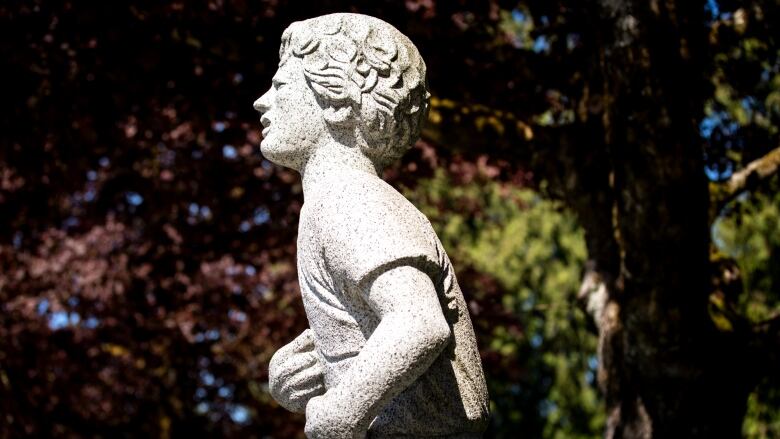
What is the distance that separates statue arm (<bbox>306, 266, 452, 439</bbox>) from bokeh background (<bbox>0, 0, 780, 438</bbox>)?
326 centimetres

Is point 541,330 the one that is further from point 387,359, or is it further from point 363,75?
point 387,359

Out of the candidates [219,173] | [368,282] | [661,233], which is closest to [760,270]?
[219,173]

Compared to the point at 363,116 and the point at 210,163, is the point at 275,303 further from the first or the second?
the point at 363,116

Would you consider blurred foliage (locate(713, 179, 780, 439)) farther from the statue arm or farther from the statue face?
the statue arm

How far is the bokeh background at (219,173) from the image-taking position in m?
6.68

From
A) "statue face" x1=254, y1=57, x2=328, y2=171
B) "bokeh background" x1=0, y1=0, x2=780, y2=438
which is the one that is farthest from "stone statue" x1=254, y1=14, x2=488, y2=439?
"bokeh background" x1=0, y1=0, x2=780, y2=438

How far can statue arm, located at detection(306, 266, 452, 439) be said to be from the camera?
103 inches

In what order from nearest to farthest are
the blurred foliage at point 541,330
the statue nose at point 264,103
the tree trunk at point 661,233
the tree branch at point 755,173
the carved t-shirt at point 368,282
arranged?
the carved t-shirt at point 368,282
the statue nose at point 264,103
the tree trunk at point 661,233
the tree branch at point 755,173
the blurred foliage at point 541,330

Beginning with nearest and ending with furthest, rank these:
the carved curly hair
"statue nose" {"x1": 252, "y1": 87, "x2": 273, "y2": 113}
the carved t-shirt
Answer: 1. the carved t-shirt
2. the carved curly hair
3. "statue nose" {"x1": 252, "y1": 87, "x2": 273, "y2": 113}

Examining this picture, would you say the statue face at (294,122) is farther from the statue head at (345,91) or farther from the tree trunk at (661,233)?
the tree trunk at (661,233)

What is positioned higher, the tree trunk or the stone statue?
the stone statue

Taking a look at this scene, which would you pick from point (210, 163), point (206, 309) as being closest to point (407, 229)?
point (210, 163)

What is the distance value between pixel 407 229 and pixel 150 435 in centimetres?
864

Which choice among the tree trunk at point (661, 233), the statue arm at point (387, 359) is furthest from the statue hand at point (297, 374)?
the tree trunk at point (661, 233)
